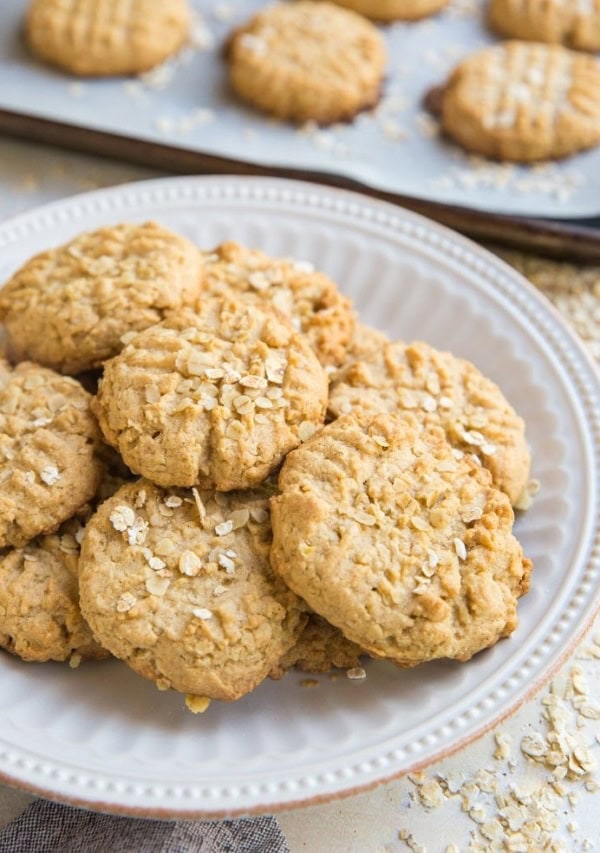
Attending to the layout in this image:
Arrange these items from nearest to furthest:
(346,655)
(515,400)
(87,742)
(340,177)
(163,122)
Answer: (87,742)
(346,655)
(515,400)
(340,177)
(163,122)

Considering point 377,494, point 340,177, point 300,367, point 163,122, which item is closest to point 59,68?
point 163,122

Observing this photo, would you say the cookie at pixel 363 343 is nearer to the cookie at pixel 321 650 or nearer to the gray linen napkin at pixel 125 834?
the cookie at pixel 321 650

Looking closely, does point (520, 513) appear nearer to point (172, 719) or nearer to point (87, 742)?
point (172, 719)

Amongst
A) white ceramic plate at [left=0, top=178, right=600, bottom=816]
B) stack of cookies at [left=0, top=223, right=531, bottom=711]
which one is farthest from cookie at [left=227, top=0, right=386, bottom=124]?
stack of cookies at [left=0, top=223, right=531, bottom=711]

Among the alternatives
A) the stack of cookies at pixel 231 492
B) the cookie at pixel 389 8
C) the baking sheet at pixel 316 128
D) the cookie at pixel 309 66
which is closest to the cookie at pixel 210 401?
the stack of cookies at pixel 231 492

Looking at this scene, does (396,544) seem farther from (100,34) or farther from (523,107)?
(100,34)

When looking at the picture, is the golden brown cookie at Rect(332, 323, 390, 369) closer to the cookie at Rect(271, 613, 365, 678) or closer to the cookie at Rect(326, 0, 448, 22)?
the cookie at Rect(271, 613, 365, 678)
